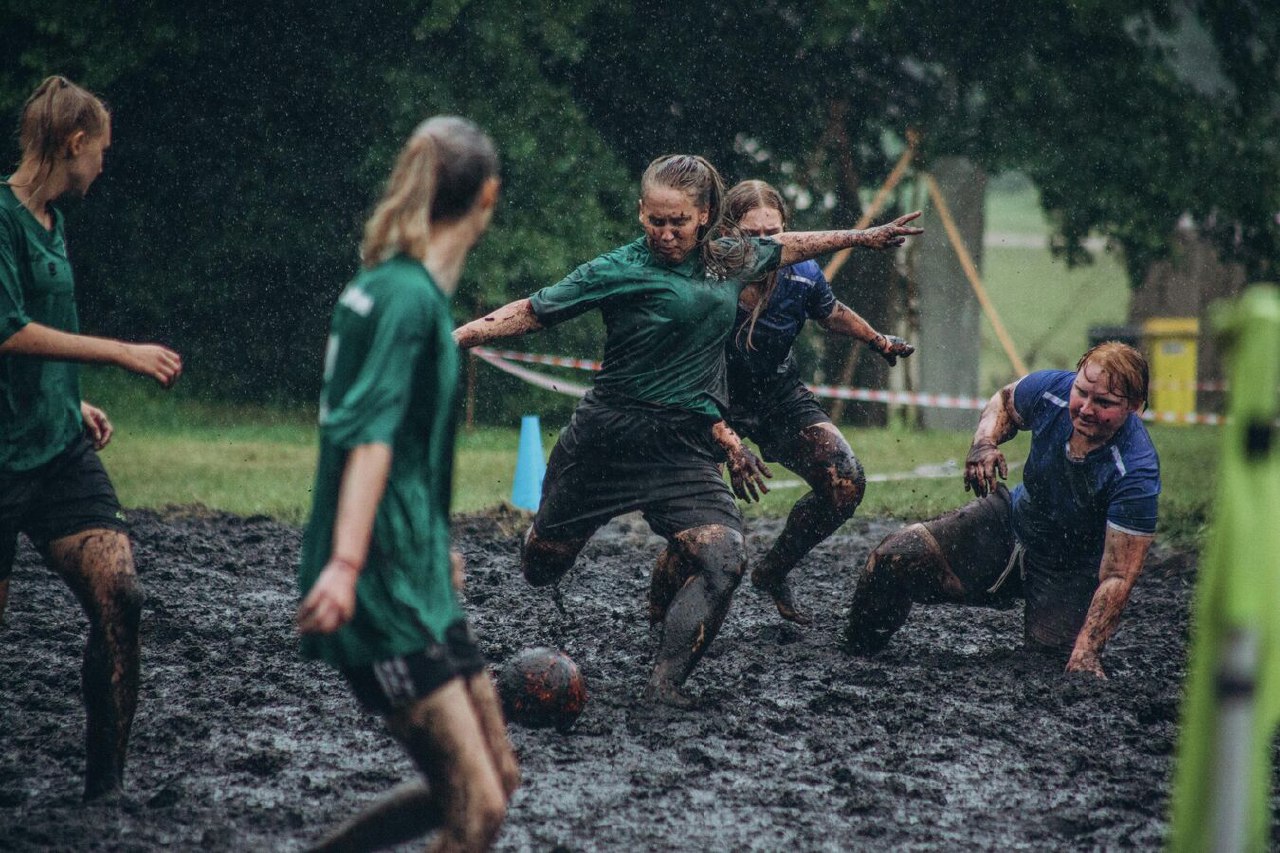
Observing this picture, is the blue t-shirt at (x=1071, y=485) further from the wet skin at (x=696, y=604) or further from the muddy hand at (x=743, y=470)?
the wet skin at (x=696, y=604)

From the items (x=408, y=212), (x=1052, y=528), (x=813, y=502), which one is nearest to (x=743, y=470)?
(x=813, y=502)

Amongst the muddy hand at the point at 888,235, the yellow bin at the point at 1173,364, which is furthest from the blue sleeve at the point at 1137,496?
the yellow bin at the point at 1173,364

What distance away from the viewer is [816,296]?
23.4ft

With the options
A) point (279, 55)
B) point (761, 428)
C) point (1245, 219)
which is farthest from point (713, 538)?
point (1245, 219)

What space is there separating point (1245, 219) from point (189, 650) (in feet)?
51.1

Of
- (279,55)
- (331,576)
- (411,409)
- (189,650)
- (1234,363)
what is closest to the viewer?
(1234,363)

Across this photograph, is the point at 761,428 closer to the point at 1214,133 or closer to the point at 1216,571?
the point at 1216,571

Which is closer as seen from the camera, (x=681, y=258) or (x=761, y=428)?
(x=681, y=258)

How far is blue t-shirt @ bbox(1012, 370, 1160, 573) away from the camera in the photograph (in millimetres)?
5812

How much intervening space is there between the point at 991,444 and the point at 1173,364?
49.9 feet

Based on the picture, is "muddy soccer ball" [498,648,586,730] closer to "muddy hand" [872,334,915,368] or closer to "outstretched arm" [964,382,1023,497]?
"outstretched arm" [964,382,1023,497]

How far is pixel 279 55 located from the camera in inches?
673

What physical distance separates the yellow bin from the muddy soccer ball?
15.8 metres

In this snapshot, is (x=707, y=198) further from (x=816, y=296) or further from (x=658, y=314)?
Result: (x=816, y=296)
